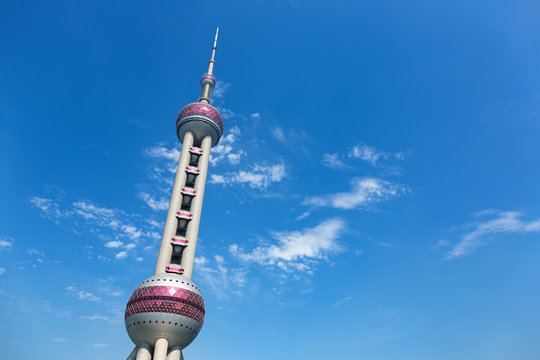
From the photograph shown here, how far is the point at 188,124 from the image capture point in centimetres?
8712

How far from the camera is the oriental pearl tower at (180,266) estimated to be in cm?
5831

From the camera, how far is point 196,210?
76.1 metres

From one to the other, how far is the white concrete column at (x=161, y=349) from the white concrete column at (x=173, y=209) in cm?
1307

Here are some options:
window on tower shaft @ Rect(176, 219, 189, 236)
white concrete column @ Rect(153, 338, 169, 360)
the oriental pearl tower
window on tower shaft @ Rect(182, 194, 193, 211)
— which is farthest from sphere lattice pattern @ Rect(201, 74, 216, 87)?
white concrete column @ Rect(153, 338, 169, 360)

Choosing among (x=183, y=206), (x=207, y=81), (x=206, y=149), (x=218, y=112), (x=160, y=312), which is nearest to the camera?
(x=160, y=312)

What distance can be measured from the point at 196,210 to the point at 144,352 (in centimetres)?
2759

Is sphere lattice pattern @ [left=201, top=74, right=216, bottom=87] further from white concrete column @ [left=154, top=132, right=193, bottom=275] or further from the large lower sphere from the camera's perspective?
the large lower sphere

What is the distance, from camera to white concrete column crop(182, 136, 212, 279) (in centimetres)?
7025

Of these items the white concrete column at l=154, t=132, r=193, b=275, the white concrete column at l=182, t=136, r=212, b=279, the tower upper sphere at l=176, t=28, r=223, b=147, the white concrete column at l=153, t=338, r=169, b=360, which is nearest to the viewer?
the white concrete column at l=153, t=338, r=169, b=360

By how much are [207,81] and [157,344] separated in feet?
213

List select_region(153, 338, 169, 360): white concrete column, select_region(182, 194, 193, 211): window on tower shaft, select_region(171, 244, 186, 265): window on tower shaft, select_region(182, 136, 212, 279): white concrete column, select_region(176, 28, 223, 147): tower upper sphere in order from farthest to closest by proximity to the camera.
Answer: select_region(176, 28, 223, 147): tower upper sphere, select_region(182, 194, 193, 211): window on tower shaft, select_region(171, 244, 186, 265): window on tower shaft, select_region(182, 136, 212, 279): white concrete column, select_region(153, 338, 169, 360): white concrete column

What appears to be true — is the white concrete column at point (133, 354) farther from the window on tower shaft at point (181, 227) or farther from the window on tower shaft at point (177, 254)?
the window on tower shaft at point (181, 227)

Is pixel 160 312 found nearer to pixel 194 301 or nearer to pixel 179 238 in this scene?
pixel 194 301

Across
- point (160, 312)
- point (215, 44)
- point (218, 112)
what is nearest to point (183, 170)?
point (218, 112)
